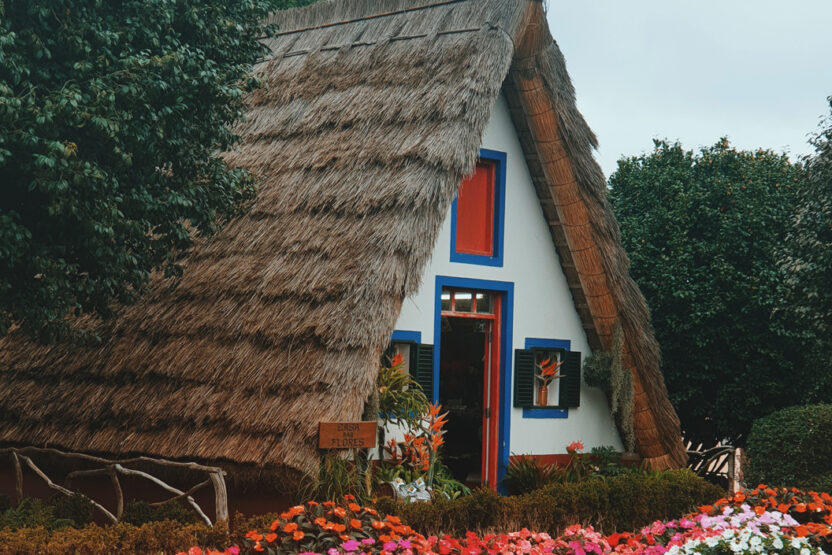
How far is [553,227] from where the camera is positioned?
1247 cm

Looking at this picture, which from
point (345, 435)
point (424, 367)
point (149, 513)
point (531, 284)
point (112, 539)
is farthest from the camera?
point (531, 284)

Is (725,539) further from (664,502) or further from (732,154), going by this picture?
(732,154)

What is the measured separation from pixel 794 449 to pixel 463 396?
4533 millimetres

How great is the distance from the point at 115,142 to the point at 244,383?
8.72ft

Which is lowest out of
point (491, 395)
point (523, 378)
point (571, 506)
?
point (571, 506)

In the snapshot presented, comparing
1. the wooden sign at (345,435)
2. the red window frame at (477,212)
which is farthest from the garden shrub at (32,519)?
the red window frame at (477,212)

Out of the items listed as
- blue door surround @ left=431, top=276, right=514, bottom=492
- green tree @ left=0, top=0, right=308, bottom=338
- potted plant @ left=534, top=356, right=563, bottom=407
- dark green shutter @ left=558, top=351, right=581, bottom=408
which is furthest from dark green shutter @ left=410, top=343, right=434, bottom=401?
green tree @ left=0, top=0, right=308, bottom=338

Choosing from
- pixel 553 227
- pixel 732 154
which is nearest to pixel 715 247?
pixel 732 154

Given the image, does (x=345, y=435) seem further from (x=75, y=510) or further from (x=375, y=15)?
(x=375, y=15)

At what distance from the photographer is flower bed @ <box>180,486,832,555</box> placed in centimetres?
579

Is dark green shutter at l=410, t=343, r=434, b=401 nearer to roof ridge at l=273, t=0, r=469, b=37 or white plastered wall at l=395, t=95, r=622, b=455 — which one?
white plastered wall at l=395, t=95, r=622, b=455

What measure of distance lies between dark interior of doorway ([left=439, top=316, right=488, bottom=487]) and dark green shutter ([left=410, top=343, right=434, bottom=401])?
2.01 meters

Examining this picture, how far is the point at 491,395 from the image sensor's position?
39.4 feet

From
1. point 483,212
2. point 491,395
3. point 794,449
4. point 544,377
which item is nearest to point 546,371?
point 544,377
